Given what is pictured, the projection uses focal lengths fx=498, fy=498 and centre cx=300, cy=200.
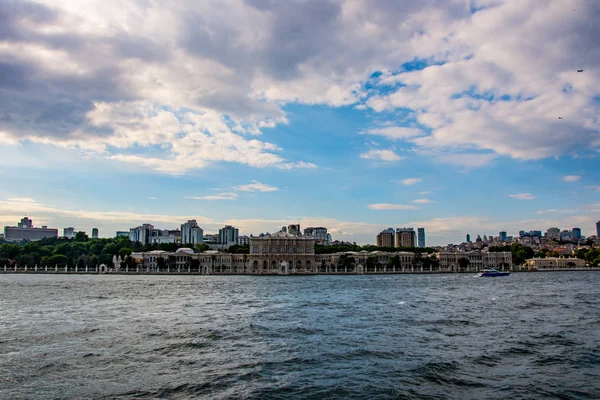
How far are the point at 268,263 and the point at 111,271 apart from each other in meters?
38.7

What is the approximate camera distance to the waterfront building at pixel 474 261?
143375 mm

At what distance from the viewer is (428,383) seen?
14367mm

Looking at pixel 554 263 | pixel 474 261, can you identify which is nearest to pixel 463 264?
pixel 474 261

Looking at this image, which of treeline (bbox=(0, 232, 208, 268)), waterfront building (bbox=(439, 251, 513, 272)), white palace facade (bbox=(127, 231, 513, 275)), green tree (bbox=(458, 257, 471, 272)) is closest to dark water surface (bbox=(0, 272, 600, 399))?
white palace facade (bbox=(127, 231, 513, 275))

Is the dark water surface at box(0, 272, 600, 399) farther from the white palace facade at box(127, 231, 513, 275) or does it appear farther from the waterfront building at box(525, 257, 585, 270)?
the waterfront building at box(525, 257, 585, 270)

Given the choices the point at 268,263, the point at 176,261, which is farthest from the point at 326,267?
the point at 176,261

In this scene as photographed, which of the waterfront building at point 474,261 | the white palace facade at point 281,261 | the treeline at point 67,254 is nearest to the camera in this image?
the treeline at point 67,254

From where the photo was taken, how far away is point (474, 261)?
153625mm

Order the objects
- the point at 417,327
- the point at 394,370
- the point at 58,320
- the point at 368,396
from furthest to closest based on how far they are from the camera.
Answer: the point at 58,320 → the point at 417,327 → the point at 394,370 → the point at 368,396

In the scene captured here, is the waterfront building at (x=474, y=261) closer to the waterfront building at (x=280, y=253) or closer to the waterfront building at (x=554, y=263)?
the waterfront building at (x=554, y=263)

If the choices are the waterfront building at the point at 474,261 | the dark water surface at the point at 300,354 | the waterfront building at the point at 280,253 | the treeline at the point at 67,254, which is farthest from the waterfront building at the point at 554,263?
the dark water surface at the point at 300,354

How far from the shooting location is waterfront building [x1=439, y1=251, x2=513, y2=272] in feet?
470

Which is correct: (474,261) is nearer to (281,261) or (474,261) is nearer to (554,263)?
(554,263)

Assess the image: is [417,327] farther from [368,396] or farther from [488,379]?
[368,396]
